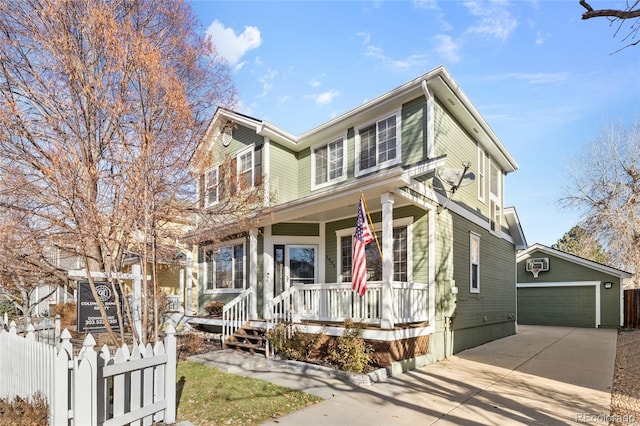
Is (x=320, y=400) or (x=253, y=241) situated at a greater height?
(x=253, y=241)

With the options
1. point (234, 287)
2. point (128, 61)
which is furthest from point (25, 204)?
point (234, 287)

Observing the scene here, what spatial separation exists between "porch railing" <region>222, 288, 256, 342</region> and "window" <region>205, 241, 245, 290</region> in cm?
111

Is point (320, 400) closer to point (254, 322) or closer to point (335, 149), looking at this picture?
point (254, 322)

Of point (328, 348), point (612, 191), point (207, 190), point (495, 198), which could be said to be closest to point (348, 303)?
point (328, 348)

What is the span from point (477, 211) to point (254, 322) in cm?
758

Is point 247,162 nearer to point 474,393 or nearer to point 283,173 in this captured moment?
point 283,173

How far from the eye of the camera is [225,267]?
13.2 metres

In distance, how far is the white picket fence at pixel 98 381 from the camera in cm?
371

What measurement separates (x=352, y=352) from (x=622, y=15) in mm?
6087

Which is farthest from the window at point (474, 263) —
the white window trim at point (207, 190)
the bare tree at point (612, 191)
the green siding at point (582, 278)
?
the bare tree at point (612, 191)

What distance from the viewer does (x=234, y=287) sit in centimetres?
1266

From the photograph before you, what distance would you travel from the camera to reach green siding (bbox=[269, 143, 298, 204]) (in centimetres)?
1208

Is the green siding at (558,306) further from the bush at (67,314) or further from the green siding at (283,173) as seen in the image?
the bush at (67,314)

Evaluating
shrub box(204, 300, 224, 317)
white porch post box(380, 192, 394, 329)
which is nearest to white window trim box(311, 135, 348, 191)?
white porch post box(380, 192, 394, 329)
